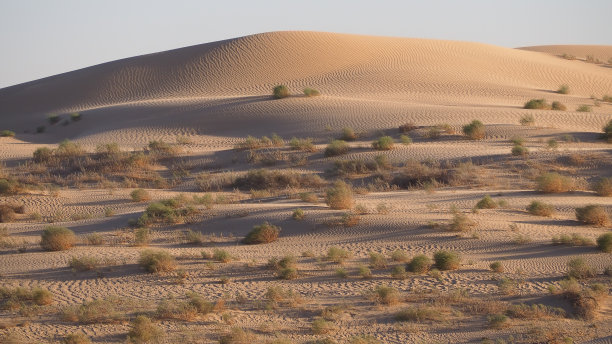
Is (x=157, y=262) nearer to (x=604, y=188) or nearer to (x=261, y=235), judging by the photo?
(x=261, y=235)

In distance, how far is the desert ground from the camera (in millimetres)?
10078

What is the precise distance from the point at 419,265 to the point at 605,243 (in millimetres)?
3908

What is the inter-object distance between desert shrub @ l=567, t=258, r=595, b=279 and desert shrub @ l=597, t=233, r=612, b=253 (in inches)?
57.5

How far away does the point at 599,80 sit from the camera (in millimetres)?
57844

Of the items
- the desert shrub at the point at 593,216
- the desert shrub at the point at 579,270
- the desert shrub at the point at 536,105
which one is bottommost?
the desert shrub at the point at 579,270

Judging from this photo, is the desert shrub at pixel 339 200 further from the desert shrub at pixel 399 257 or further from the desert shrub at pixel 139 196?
the desert shrub at pixel 139 196

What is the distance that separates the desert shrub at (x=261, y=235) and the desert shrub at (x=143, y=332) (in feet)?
18.4

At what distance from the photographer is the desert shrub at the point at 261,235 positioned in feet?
49.6

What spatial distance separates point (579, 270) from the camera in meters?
11.8

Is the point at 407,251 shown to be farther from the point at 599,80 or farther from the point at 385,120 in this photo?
the point at 599,80

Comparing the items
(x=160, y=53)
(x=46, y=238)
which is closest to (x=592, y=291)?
(x=46, y=238)

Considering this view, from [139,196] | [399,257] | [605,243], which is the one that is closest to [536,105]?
[139,196]

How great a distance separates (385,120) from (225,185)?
1264 cm

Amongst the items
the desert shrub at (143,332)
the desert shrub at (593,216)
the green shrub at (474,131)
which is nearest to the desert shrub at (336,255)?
the desert shrub at (143,332)
